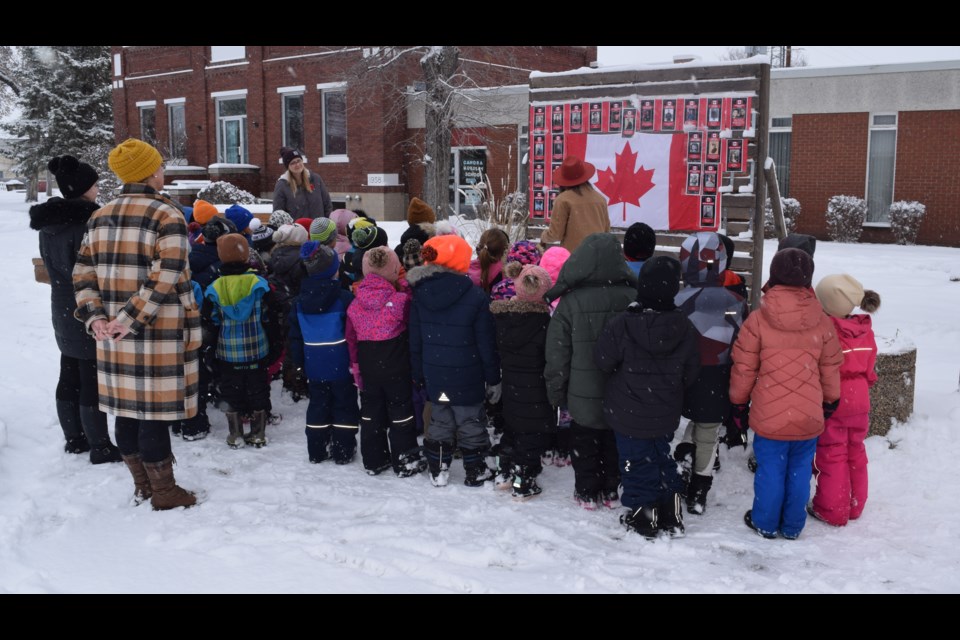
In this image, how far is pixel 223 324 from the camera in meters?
5.36

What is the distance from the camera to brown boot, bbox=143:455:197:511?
435 centimetres

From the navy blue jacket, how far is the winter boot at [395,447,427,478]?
1.59 ft

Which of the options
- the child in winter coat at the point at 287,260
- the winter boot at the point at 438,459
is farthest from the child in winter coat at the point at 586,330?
the child in winter coat at the point at 287,260

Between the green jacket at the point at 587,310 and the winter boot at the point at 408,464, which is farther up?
the green jacket at the point at 587,310

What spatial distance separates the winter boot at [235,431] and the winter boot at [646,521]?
2.86 meters

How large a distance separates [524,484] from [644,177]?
430cm

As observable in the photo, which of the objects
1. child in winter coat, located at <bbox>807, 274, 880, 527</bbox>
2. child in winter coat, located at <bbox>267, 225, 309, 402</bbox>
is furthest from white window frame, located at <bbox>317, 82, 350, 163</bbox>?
child in winter coat, located at <bbox>807, 274, 880, 527</bbox>

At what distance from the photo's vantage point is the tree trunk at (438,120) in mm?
16812

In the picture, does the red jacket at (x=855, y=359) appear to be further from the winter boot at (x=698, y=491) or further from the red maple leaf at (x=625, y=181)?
the red maple leaf at (x=625, y=181)

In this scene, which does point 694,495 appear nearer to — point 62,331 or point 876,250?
point 62,331

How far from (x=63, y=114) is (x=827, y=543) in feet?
110

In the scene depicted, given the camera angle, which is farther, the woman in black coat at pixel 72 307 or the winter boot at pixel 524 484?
the woman in black coat at pixel 72 307

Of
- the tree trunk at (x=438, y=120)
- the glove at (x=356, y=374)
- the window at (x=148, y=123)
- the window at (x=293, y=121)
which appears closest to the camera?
the glove at (x=356, y=374)

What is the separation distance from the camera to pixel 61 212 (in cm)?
480
